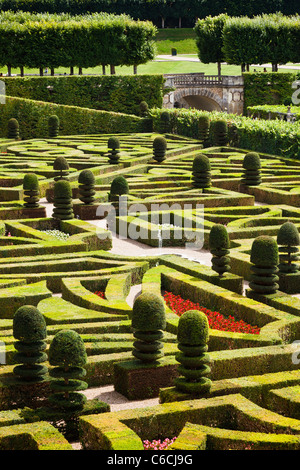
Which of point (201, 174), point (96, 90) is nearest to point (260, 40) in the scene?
point (96, 90)

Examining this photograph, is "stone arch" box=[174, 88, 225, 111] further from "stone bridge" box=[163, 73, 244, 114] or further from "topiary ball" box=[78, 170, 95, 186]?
"topiary ball" box=[78, 170, 95, 186]

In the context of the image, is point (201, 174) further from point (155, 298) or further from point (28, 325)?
point (28, 325)

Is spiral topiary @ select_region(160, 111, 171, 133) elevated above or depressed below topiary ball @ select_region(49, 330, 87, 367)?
above

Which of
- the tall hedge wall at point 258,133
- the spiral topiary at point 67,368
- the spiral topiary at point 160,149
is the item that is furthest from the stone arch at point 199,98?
the spiral topiary at point 67,368

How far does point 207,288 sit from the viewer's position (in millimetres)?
17172

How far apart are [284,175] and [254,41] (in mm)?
36494

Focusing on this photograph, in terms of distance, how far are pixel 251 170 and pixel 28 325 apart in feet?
61.1

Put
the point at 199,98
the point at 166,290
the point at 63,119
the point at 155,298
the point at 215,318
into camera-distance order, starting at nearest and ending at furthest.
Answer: the point at 155,298, the point at 215,318, the point at 166,290, the point at 63,119, the point at 199,98

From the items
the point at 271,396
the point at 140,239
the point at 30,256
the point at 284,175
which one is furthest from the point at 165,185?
the point at 271,396

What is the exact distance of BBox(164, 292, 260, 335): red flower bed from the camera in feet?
51.1

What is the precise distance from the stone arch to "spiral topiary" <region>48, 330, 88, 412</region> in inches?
2145

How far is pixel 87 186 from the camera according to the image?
26.2 m

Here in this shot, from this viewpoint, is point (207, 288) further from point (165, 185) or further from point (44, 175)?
point (44, 175)

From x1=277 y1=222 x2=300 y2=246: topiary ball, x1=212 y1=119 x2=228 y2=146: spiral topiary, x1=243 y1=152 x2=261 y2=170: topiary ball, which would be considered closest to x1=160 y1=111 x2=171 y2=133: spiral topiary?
x1=212 y1=119 x2=228 y2=146: spiral topiary
